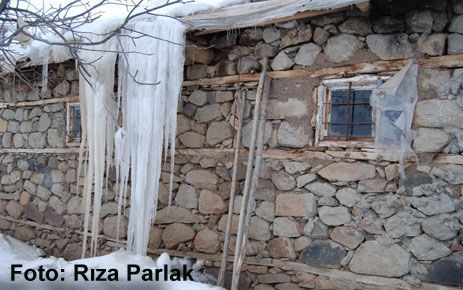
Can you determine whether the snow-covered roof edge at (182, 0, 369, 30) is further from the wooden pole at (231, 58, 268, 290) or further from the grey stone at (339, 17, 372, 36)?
the wooden pole at (231, 58, 268, 290)

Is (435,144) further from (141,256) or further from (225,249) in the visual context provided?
(141,256)

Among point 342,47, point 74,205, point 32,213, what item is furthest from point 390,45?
point 32,213

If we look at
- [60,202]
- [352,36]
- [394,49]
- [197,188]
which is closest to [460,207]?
[394,49]

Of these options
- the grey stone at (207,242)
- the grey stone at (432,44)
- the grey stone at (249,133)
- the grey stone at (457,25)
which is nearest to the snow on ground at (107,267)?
the grey stone at (207,242)

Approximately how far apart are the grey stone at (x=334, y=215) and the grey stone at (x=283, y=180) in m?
0.30

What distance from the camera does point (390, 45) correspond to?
11.2ft

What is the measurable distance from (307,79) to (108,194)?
2439mm

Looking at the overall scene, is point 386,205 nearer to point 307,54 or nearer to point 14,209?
point 307,54

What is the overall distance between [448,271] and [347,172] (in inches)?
37.3

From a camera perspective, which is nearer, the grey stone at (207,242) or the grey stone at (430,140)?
A: the grey stone at (430,140)

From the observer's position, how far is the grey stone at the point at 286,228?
3729 millimetres

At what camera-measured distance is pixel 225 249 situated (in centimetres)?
389

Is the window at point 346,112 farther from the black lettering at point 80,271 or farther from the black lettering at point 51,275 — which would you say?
the black lettering at point 51,275

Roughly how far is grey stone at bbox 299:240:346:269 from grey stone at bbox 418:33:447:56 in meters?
1.55
